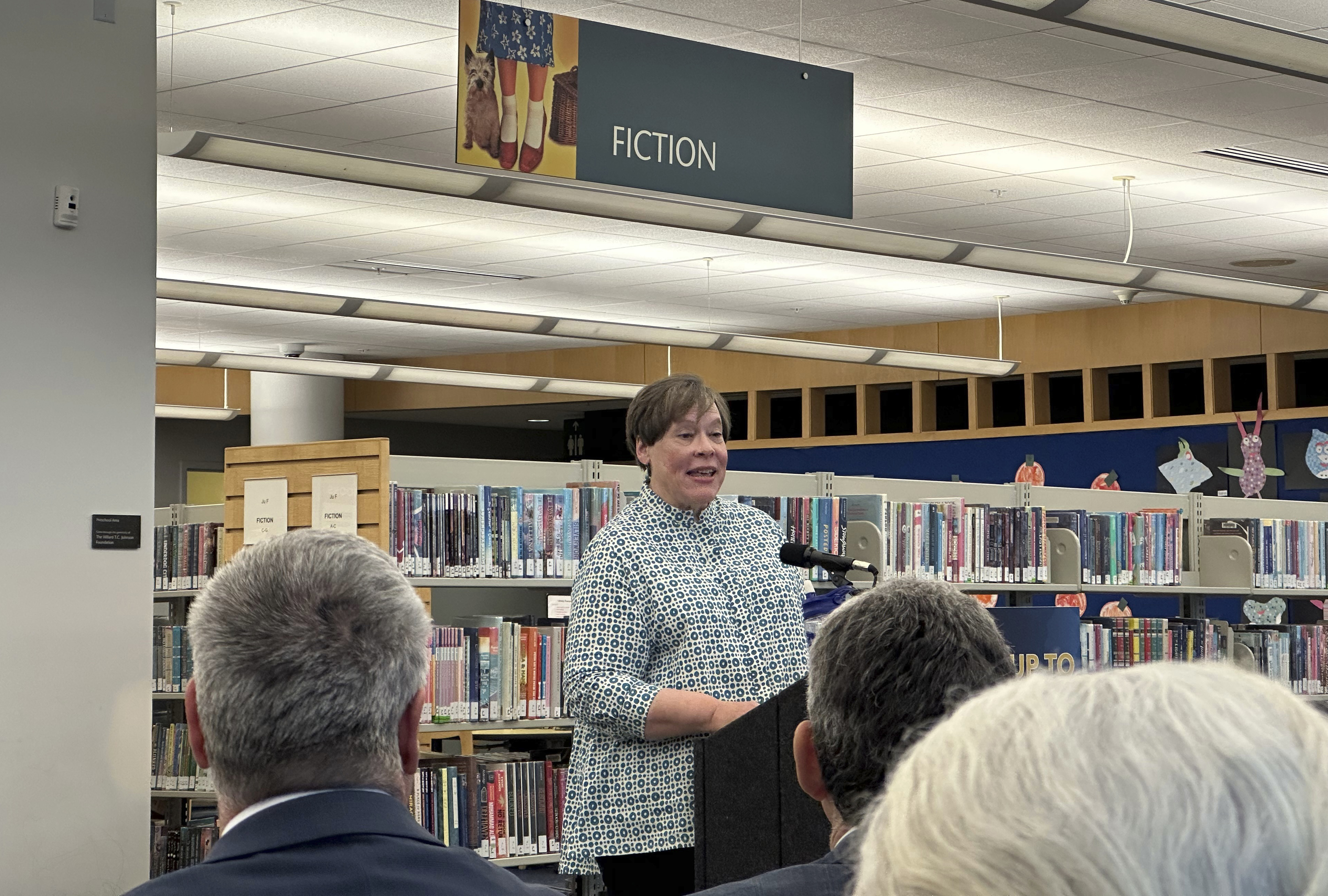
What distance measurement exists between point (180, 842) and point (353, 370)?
609 centimetres

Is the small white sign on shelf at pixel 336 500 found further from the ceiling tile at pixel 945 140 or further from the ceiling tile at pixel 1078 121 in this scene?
the ceiling tile at pixel 1078 121

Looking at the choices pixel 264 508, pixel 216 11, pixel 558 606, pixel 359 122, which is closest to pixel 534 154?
pixel 558 606

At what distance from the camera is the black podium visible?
2.49 metres

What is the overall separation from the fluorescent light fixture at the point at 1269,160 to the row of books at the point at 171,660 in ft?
18.9

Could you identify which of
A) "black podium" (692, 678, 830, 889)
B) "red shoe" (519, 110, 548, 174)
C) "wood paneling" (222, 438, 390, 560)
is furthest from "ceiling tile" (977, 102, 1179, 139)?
"black podium" (692, 678, 830, 889)

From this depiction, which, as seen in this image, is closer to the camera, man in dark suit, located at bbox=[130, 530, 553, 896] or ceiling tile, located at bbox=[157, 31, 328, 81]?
man in dark suit, located at bbox=[130, 530, 553, 896]

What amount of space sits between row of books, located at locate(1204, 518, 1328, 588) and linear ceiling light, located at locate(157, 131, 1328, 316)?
208cm

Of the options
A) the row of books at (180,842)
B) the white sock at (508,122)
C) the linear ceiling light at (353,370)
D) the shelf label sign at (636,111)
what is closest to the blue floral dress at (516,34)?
the shelf label sign at (636,111)

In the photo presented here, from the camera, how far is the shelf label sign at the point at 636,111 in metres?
4.37

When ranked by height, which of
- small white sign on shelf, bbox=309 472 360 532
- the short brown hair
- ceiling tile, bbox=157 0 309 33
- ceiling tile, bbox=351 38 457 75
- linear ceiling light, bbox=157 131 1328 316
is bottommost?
small white sign on shelf, bbox=309 472 360 532

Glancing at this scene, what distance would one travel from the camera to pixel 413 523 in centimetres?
569

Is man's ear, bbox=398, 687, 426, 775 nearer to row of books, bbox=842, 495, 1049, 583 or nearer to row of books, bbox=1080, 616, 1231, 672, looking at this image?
row of books, bbox=842, 495, 1049, 583

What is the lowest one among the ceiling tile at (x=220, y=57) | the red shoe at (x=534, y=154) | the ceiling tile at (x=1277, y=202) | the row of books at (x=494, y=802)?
the row of books at (x=494, y=802)

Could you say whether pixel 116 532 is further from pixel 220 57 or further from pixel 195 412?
pixel 195 412
